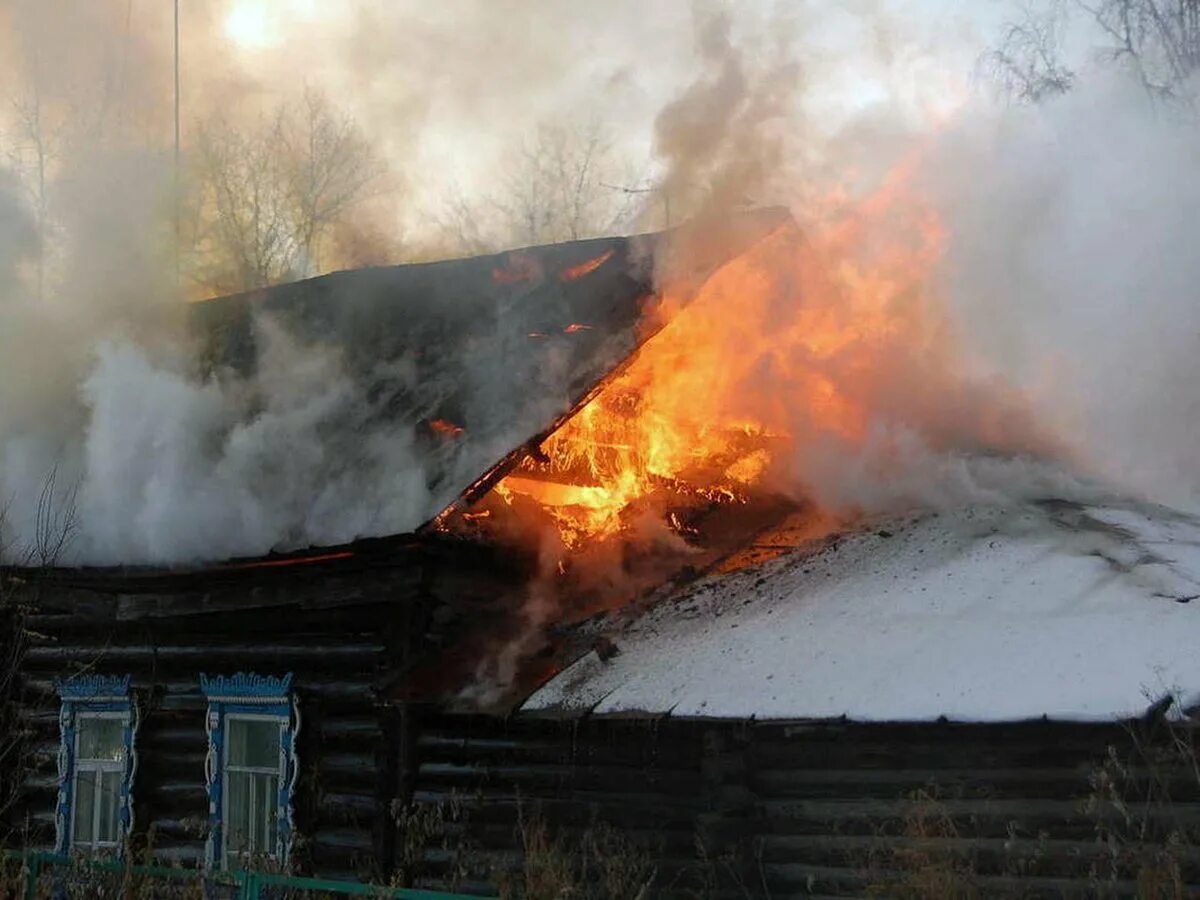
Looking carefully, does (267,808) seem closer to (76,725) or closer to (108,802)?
(108,802)

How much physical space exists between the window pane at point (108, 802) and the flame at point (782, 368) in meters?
5.12

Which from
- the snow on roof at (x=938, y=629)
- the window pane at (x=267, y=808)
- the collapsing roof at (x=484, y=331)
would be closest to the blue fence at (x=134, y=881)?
the window pane at (x=267, y=808)

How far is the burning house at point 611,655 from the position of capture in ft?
23.0

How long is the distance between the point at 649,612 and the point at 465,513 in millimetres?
1774

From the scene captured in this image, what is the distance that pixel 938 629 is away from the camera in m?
7.78

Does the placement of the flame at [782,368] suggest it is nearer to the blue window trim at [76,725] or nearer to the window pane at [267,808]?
the window pane at [267,808]

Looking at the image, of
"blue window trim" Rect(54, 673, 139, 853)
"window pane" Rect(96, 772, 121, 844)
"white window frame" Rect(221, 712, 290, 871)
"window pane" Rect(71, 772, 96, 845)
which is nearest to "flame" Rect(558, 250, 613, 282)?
"white window frame" Rect(221, 712, 290, 871)

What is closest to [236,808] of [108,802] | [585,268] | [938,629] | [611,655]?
[108,802]

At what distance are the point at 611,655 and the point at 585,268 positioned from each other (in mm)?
4854

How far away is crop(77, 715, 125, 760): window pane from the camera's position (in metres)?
11.5

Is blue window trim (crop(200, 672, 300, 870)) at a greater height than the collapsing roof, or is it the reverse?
the collapsing roof

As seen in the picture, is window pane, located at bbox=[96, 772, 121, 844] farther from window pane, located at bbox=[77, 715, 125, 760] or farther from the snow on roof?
the snow on roof

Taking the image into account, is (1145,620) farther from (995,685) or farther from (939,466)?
(939,466)

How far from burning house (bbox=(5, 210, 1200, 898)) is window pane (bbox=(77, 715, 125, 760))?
3 cm
